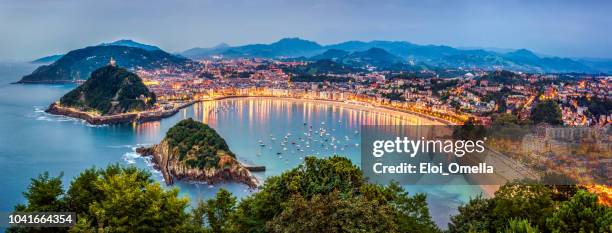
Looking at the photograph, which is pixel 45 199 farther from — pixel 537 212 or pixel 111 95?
pixel 111 95

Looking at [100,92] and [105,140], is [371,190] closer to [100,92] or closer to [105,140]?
[105,140]

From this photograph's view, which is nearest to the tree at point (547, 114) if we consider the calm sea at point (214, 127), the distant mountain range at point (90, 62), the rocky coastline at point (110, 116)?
the calm sea at point (214, 127)

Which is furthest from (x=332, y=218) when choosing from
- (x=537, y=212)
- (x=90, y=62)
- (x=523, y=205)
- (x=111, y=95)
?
(x=90, y=62)

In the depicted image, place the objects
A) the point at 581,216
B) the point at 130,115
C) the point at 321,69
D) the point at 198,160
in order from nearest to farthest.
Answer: the point at 581,216, the point at 198,160, the point at 130,115, the point at 321,69

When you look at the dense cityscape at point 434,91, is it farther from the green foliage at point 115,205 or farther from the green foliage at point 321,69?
the green foliage at point 115,205

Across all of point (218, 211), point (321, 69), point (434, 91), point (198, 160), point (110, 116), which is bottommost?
point (198, 160)
